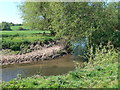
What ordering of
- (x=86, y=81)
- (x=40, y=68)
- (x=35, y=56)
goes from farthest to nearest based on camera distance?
(x=35, y=56) → (x=40, y=68) → (x=86, y=81)

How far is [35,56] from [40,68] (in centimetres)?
342

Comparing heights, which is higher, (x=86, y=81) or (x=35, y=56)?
(x=86, y=81)

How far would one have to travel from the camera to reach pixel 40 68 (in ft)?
47.8

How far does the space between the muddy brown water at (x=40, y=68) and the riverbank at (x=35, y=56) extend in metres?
0.87

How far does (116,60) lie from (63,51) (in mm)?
10856

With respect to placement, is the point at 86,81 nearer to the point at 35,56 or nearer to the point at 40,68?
the point at 40,68

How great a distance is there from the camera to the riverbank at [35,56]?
17.1 m

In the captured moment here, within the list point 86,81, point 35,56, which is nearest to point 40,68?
point 35,56

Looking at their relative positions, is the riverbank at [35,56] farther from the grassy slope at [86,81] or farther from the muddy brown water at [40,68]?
the grassy slope at [86,81]

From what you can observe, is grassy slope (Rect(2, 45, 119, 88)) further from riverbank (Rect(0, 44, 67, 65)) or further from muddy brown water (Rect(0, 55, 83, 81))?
riverbank (Rect(0, 44, 67, 65))

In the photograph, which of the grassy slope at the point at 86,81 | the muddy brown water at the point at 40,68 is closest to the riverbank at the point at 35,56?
the muddy brown water at the point at 40,68

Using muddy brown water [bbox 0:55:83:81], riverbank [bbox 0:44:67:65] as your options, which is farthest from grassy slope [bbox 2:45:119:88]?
riverbank [bbox 0:44:67:65]

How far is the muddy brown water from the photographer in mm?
12784

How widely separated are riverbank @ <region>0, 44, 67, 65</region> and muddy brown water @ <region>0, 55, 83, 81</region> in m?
0.87
